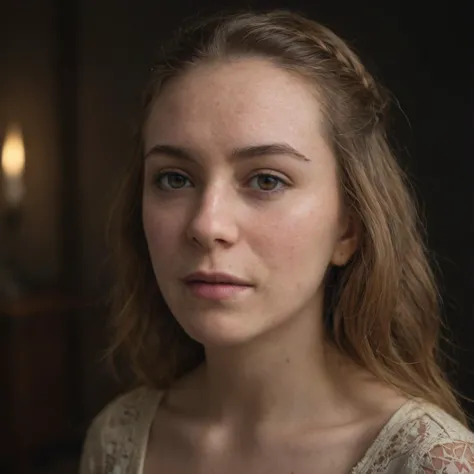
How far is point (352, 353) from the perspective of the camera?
1.19 metres

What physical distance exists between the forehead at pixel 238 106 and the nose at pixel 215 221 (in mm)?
72

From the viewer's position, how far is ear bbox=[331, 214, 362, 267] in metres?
1.14

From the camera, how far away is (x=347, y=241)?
1.15m

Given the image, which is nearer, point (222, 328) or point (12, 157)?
point (222, 328)

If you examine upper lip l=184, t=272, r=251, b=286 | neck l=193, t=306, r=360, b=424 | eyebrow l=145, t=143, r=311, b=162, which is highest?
eyebrow l=145, t=143, r=311, b=162

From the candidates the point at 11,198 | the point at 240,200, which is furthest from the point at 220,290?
the point at 11,198

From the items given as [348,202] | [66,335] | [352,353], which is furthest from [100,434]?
[66,335]

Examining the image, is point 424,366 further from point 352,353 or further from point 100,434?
point 100,434

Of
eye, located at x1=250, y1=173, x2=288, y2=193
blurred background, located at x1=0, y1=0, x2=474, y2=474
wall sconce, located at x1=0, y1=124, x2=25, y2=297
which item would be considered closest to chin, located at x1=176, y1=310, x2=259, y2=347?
eye, located at x1=250, y1=173, x2=288, y2=193

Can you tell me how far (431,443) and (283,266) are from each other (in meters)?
0.29

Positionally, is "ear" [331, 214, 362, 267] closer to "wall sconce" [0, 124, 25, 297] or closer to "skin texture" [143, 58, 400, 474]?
"skin texture" [143, 58, 400, 474]

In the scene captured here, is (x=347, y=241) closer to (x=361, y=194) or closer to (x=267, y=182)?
(x=361, y=194)

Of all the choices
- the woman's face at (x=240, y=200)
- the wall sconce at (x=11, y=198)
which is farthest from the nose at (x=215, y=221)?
the wall sconce at (x=11, y=198)

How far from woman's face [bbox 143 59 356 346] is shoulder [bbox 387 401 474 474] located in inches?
8.5
